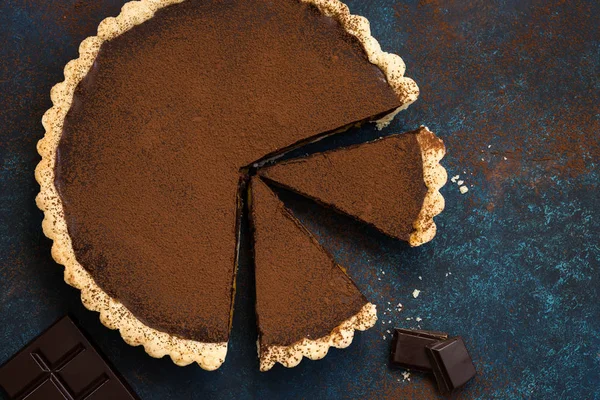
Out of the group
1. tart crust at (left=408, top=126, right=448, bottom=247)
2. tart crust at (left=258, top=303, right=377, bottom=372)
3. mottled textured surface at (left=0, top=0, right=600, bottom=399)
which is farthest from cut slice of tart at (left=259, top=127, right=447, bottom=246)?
tart crust at (left=258, top=303, right=377, bottom=372)

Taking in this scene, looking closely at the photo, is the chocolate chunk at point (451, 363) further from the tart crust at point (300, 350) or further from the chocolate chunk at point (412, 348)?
the tart crust at point (300, 350)

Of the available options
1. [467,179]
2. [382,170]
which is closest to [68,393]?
[382,170]

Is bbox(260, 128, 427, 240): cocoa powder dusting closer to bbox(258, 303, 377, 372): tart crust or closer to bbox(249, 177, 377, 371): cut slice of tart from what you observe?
bbox(249, 177, 377, 371): cut slice of tart

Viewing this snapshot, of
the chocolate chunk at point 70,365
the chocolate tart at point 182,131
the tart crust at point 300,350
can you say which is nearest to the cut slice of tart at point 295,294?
the tart crust at point 300,350

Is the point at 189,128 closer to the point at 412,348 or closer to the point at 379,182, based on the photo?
the point at 379,182

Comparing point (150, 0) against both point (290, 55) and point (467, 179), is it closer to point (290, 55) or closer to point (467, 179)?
point (290, 55)

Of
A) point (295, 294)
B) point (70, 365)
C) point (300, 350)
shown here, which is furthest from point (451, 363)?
point (70, 365)

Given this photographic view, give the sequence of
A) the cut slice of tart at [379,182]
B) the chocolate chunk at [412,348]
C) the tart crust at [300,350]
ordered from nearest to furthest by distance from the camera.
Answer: the tart crust at [300,350], the cut slice of tart at [379,182], the chocolate chunk at [412,348]
